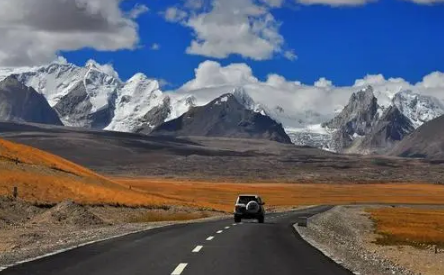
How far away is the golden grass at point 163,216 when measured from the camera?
5978cm

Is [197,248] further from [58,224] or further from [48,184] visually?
[48,184]

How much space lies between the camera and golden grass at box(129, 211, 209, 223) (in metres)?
59.8

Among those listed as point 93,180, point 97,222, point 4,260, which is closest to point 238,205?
point 97,222

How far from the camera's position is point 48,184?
73125 mm

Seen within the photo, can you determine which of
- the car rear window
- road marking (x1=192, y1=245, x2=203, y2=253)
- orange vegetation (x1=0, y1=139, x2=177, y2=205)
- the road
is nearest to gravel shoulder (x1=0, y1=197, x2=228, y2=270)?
the road

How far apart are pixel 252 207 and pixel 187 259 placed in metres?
30.5

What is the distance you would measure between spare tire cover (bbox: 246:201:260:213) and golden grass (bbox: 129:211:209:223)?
949cm

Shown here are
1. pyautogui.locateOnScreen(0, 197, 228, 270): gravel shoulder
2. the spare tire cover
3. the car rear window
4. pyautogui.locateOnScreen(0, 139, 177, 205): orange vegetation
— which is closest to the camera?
pyautogui.locateOnScreen(0, 197, 228, 270): gravel shoulder

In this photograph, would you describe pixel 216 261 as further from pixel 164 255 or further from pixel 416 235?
pixel 416 235

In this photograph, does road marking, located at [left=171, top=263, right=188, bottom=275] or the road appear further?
the road

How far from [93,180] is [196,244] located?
6176cm

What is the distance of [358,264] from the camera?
22734 millimetres

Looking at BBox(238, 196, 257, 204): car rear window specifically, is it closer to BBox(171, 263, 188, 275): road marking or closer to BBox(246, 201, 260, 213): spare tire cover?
BBox(246, 201, 260, 213): spare tire cover

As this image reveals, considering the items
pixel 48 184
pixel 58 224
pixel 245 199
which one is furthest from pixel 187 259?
pixel 48 184
